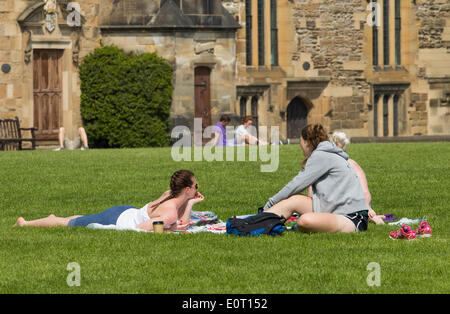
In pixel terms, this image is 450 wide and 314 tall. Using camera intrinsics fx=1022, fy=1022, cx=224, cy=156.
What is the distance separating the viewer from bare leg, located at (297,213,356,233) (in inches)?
418

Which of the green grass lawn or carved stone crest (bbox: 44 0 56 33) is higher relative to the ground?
carved stone crest (bbox: 44 0 56 33)

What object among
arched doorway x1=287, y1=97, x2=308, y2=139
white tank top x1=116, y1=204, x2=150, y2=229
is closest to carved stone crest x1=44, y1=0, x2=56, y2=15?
arched doorway x1=287, y1=97, x2=308, y2=139

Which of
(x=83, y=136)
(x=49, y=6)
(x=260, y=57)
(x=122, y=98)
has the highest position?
(x=49, y=6)

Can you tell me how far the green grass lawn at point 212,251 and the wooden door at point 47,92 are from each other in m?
12.8

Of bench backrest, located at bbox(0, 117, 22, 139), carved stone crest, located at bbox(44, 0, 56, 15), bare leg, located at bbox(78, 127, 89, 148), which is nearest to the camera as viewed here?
bench backrest, located at bbox(0, 117, 22, 139)

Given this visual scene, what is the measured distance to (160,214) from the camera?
36.5 feet

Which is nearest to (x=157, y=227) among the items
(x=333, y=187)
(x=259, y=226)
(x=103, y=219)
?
(x=103, y=219)

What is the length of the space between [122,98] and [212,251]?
813 inches

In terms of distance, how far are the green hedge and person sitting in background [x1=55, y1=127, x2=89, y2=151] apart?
36cm

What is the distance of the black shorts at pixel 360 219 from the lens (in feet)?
35.7

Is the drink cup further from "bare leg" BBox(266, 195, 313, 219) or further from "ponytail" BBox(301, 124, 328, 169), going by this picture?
"ponytail" BBox(301, 124, 328, 169)

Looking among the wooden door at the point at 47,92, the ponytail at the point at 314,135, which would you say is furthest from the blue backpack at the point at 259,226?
the wooden door at the point at 47,92

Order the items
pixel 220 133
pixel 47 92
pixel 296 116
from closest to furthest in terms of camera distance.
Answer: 1. pixel 220 133
2. pixel 47 92
3. pixel 296 116

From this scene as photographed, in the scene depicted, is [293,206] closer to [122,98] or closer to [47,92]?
[122,98]
